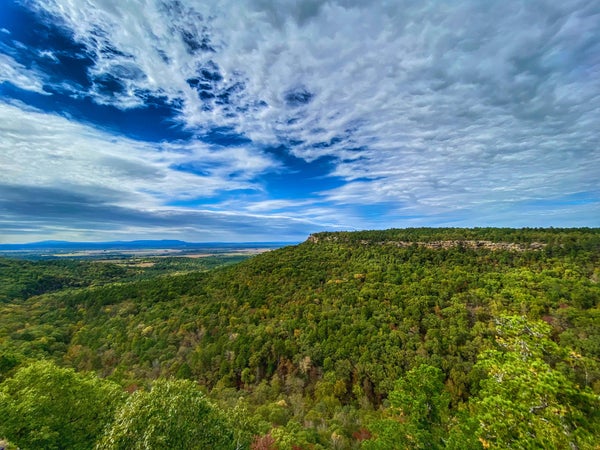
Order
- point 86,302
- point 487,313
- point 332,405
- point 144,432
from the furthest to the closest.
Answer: point 86,302
point 487,313
point 332,405
point 144,432

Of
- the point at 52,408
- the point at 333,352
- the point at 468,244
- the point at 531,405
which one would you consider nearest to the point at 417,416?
the point at 531,405

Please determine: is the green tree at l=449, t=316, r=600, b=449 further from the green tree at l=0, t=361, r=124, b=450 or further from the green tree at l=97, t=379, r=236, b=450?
the green tree at l=0, t=361, r=124, b=450

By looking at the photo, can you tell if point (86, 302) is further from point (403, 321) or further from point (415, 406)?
point (415, 406)

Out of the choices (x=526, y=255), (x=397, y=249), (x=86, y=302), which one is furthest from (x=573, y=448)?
(x=86, y=302)

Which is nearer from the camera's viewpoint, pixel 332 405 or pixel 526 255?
pixel 332 405

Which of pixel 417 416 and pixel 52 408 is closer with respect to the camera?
pixel 417 416

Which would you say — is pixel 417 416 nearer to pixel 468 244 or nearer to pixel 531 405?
pixel 531 405
